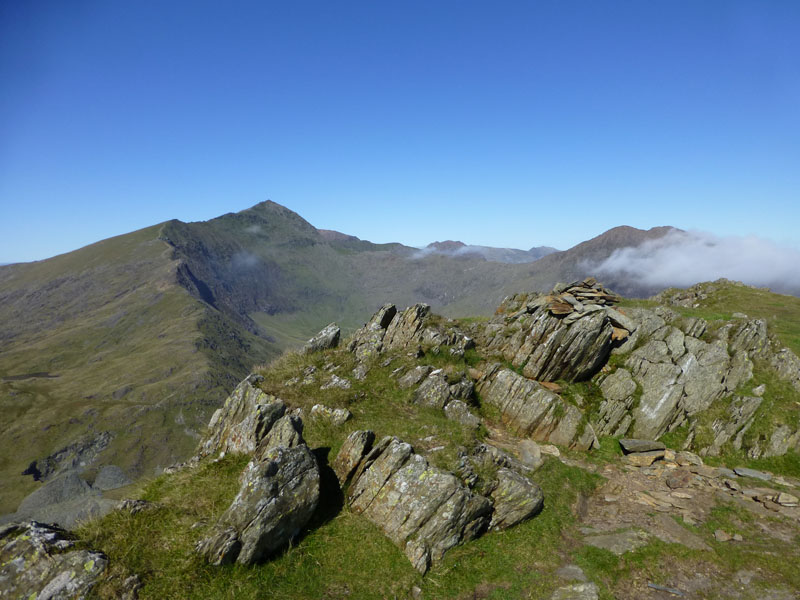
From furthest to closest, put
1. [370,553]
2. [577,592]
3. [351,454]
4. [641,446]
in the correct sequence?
[641,446] → [351,454] → [370,553] → [577,592]

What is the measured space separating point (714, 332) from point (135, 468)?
220m

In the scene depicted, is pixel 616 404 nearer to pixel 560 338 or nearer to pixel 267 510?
pixel 560 338

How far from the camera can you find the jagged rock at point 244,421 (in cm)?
2067

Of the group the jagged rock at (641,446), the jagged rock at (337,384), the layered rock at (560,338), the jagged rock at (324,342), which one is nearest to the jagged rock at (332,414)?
the jagged rock at (337,384)

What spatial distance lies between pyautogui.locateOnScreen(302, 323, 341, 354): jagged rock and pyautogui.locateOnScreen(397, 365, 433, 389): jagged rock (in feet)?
26.9

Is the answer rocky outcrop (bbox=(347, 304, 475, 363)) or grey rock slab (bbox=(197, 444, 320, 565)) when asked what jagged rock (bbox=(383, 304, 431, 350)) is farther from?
grey rock slab (bbox=(197, 444, 320, 565))

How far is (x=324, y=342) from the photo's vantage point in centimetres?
3359

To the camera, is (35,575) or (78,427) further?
(78,427)

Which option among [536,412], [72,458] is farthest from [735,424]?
[72,458]

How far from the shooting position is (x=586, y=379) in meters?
32.4

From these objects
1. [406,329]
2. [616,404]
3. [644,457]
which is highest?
[406,329]

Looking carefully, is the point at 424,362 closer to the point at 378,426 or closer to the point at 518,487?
the point at 378,426

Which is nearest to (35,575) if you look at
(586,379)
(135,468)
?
(586,379)

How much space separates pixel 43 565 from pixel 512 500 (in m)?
18.2
